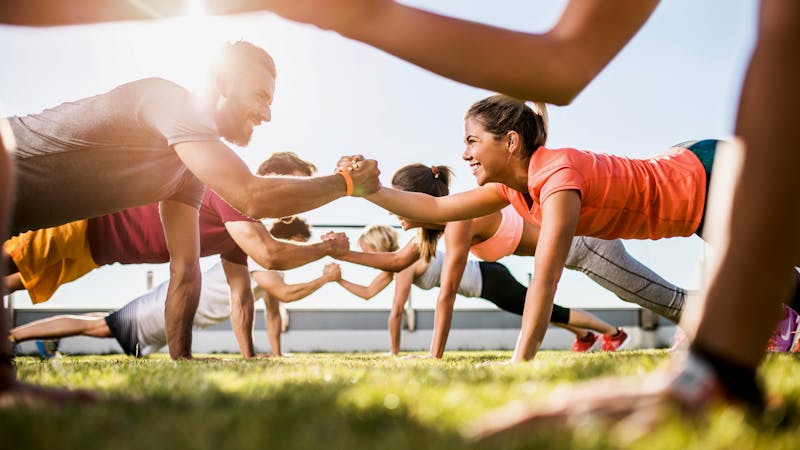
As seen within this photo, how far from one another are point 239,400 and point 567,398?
621 millimetres

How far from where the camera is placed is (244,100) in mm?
3904

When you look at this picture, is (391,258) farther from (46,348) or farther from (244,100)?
(46,348)

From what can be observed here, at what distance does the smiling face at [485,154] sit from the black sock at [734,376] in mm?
2748

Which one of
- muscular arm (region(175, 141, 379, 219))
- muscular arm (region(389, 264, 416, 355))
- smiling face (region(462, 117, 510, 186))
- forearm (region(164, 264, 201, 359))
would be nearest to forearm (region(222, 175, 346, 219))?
muscular arm (region(175, 141, 379, 219))

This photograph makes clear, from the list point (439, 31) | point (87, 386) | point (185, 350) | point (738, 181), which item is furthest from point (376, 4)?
point (185, 350)

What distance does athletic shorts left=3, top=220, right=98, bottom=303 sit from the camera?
4.75 m

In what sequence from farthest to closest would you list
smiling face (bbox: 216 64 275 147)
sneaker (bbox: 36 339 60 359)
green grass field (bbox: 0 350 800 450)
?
sneaker (bbox: 36 339 60 359) → smiling face (bbox: 216 64 275 147) → green grass field (bbox: 0 350 800 450)

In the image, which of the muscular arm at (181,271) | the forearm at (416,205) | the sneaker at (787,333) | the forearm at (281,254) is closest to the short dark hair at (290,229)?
the forearm at (281,254)

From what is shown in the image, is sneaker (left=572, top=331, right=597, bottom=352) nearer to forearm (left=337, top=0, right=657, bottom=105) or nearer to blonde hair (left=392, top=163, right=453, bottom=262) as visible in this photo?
blonde hair (left=392, top=163, right=453, bottom=262)

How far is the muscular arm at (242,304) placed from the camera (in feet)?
17.5

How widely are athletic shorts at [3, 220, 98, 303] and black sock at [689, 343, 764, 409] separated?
15.5 feet

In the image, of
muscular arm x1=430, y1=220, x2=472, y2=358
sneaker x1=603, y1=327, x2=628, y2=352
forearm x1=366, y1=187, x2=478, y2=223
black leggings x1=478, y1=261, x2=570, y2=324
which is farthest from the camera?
sneaker x1=603, y1=327, x2=628, y2=352

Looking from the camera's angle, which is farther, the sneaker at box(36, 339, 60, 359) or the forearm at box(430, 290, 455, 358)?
the sneaker at box(36, 339, 60, 359)

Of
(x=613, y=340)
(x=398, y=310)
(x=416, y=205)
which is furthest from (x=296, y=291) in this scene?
(x=613, y=340)
